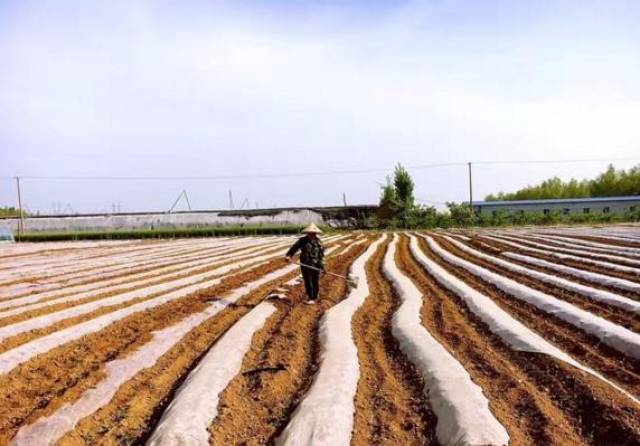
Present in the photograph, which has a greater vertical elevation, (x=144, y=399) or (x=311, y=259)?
(x=311, y=259)

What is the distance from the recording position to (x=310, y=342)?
5902 mm

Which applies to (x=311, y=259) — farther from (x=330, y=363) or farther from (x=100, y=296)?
(x=100, y=296)

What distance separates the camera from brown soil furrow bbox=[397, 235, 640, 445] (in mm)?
3344

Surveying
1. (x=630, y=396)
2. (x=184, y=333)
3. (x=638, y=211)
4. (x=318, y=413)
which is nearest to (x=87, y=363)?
(x=184, y=333)

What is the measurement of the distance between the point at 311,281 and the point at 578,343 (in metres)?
3.89

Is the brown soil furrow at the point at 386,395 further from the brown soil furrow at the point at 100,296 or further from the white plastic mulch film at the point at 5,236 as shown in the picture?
the white plastic mulch film at the point at 5,236

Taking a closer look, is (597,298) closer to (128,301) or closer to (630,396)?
(630,396)

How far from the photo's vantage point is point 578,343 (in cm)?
537

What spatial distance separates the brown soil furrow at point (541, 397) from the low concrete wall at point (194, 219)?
3585 centimetres

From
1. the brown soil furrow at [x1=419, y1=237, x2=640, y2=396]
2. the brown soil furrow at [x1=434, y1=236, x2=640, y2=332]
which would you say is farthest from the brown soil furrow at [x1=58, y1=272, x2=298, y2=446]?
the brown soil furrow at [x1=434, y1=236, x2=640, y2=332]

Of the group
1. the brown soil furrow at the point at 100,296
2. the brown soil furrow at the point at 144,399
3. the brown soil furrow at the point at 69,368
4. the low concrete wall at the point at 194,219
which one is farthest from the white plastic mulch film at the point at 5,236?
the brown soil furrow at the point at 144,399

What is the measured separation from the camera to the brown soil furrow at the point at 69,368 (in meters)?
4.09

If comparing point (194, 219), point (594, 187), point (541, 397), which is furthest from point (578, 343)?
point (594, 187)

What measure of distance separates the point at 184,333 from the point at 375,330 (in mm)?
2223
